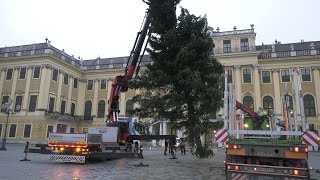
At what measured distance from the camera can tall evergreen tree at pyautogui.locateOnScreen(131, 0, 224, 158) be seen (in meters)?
15.3

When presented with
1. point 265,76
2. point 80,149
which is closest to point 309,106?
point 265,76

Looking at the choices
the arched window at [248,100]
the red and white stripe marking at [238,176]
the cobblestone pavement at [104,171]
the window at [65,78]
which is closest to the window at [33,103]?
the window at [65,78]

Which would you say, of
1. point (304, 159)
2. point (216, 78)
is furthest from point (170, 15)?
point (304, 159)

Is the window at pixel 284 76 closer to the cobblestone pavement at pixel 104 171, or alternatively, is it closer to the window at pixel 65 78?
the cobblestone pavement at pixel 104 171

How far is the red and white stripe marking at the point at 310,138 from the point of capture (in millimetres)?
7820

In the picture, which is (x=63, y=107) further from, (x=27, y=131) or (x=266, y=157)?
(x=266, y=157)

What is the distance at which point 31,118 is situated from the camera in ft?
144

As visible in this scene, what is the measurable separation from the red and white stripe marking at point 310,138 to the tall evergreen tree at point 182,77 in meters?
6.87

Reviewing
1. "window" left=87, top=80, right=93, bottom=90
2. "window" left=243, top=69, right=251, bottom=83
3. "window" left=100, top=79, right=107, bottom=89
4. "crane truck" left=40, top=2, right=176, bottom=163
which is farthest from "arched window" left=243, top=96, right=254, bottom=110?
"crane truck" left=40, top=2, right=176, bottom=163

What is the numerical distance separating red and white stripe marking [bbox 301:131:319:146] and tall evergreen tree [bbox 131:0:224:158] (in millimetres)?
6875

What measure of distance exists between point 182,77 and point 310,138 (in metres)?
8.45

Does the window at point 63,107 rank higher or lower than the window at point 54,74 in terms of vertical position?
lower

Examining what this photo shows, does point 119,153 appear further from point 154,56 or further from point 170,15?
point 170,15

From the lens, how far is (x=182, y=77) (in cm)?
1553
